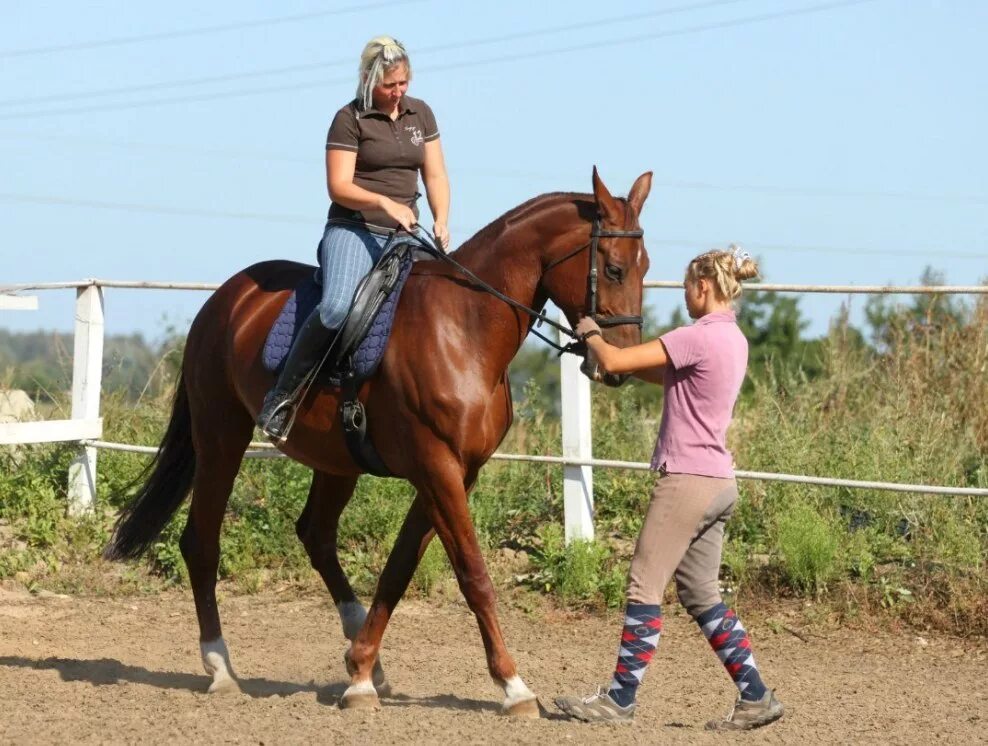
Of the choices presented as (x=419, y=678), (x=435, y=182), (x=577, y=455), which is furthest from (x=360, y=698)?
(x=577, y=455)

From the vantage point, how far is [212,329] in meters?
6.82

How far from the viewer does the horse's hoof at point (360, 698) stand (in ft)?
19.1

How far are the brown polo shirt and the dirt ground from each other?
2206 millimetres

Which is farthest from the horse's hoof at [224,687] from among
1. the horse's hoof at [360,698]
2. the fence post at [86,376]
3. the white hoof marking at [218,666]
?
the fence post at [86,376]

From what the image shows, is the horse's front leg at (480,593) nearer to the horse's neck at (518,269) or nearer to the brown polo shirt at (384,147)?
the horse's neck at (518,269)

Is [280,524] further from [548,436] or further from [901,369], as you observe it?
[901,369]

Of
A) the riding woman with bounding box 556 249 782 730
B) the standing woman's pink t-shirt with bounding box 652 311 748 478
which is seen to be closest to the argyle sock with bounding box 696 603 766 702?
the riding woman with bounding box 556 249 782 730

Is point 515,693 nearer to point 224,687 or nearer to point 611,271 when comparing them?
point 224,687

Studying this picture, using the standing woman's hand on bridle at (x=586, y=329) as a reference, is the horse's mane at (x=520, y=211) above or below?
above

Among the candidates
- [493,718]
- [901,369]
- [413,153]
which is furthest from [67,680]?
[901,369]

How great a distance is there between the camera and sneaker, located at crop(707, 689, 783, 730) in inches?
206

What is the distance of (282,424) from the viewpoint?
6023 millimetres

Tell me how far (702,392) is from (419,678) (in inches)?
95.3

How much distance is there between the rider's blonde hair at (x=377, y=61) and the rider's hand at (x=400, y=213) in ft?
1.58
